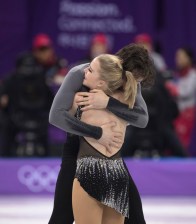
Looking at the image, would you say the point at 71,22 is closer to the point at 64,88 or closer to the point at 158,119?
the point at 158,119

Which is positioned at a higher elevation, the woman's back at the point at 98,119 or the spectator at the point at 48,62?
the woman's back at the point at 98,119

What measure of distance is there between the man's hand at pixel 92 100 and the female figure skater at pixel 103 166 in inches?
1.6

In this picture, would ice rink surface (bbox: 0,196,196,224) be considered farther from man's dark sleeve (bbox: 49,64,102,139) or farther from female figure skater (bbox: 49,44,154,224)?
man's dark sleeve (bbox: 49,64,102,139)

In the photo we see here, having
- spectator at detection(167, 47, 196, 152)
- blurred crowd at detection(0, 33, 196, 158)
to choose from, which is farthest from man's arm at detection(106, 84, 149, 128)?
spectator at detection(167, 47, 196, 152)

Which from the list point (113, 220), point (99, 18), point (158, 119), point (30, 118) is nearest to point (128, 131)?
point (158, 119)

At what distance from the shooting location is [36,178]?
9477 mm

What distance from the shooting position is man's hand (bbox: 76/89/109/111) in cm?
479

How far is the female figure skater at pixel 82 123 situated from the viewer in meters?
4.80

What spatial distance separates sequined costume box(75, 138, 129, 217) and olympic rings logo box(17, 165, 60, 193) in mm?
4594

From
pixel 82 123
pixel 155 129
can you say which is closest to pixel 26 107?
pixel 155 129

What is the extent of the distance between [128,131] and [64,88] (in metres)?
5.13

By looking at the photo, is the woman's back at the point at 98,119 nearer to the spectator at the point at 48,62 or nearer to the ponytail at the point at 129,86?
the ponytail at the point at 129,86

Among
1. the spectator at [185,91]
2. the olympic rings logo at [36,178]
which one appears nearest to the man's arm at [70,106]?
the olympic rings logo at [36,178]

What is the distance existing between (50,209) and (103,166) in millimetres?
3682
